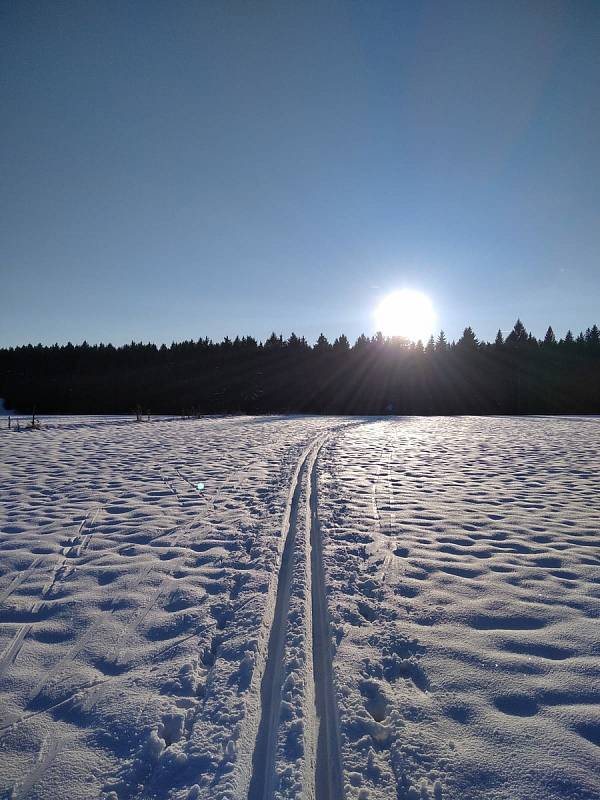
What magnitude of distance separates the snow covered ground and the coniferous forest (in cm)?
4062

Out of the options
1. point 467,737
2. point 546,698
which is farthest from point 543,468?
point 467,737

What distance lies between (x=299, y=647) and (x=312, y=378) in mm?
63486

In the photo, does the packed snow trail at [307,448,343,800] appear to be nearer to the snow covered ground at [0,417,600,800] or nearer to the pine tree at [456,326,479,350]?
the snow covered ground at [0,417,600,800]

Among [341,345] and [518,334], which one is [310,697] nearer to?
[341,345]

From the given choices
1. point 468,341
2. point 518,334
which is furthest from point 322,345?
point 518,334

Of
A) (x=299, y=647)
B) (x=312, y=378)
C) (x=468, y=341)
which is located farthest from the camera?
(x=468, y=341)

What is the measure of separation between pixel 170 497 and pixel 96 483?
7.65 ft

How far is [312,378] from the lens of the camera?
6638 centimetres

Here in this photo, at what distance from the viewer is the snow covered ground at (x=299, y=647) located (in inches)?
87.3

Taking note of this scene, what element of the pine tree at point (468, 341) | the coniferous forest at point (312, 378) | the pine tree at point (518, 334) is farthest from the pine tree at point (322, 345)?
the pine tree at point (518, 334)

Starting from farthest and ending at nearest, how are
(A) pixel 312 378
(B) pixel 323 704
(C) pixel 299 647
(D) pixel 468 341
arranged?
(D) pixel 468 341 → (A) pixel 312 378 → (C) pixel 299 647 → (B) pixel 323 704

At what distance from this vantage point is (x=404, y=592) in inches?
164

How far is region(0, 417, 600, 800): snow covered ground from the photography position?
2.22m

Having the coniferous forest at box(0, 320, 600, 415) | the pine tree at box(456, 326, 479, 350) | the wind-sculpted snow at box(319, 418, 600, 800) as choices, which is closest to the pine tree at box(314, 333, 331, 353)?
the coniferous forest at box(0, 320, 600, 415)
